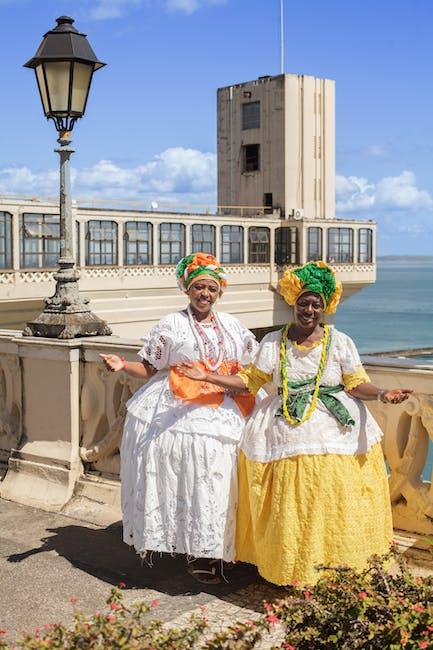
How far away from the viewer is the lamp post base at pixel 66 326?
250 inches

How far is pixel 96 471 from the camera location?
245 inches

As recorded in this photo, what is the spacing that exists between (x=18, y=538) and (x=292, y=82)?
49458mm

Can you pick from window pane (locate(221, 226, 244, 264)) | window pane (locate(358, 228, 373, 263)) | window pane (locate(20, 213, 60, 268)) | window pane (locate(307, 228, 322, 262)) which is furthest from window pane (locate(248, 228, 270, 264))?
window pane (locate(20, 213, 60, 268))

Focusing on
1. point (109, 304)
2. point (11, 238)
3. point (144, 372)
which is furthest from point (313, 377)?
point (109, 304)

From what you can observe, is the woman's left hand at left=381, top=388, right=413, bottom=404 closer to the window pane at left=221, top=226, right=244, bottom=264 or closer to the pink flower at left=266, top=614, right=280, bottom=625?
the pink flower at left=266, top=614, right=280, bottom=625

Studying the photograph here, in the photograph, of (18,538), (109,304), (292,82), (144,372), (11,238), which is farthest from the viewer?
(292,82)

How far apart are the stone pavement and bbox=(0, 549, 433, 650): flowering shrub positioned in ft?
2.95

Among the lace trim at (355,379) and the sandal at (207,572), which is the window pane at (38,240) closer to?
the sandal at (207,572)

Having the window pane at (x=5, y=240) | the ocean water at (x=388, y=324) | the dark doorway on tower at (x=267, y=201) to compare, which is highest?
the dark doorway on tower at (x=267, y=201)

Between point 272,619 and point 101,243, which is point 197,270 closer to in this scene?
point 272,619

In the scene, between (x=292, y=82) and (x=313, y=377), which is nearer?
(x=313, y=377)

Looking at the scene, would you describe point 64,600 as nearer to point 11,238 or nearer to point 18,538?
point 18,538

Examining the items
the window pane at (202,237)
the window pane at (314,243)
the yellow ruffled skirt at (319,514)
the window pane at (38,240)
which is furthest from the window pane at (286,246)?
the yellow ruffled skirt at (319,514)

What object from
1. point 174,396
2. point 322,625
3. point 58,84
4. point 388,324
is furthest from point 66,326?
point 388,324
